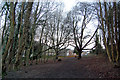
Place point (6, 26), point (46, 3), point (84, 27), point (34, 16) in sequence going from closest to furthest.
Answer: point (6, 26), point (34, 16), point (46, 3), point (84, 27)

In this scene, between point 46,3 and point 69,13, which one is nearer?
point 46,3

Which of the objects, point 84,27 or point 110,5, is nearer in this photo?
point 110,5

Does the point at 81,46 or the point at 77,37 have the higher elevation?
the point at 77,37

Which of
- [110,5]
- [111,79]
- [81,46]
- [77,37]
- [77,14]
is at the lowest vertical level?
[111,79]

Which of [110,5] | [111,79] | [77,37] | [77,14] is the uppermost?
[77,14]

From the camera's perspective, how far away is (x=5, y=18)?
29.9ft

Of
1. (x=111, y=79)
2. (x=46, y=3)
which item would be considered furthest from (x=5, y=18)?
(x=111, y=79)

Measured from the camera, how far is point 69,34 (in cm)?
1964

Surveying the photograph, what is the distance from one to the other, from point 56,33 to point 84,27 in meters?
5.09

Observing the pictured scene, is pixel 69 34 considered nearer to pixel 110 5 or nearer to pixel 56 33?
pixel 56 33

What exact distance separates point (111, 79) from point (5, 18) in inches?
354

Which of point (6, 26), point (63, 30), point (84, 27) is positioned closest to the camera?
point (6, 26)

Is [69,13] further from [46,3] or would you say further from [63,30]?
[46,3]

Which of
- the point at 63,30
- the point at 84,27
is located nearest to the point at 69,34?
the point at 63,30
